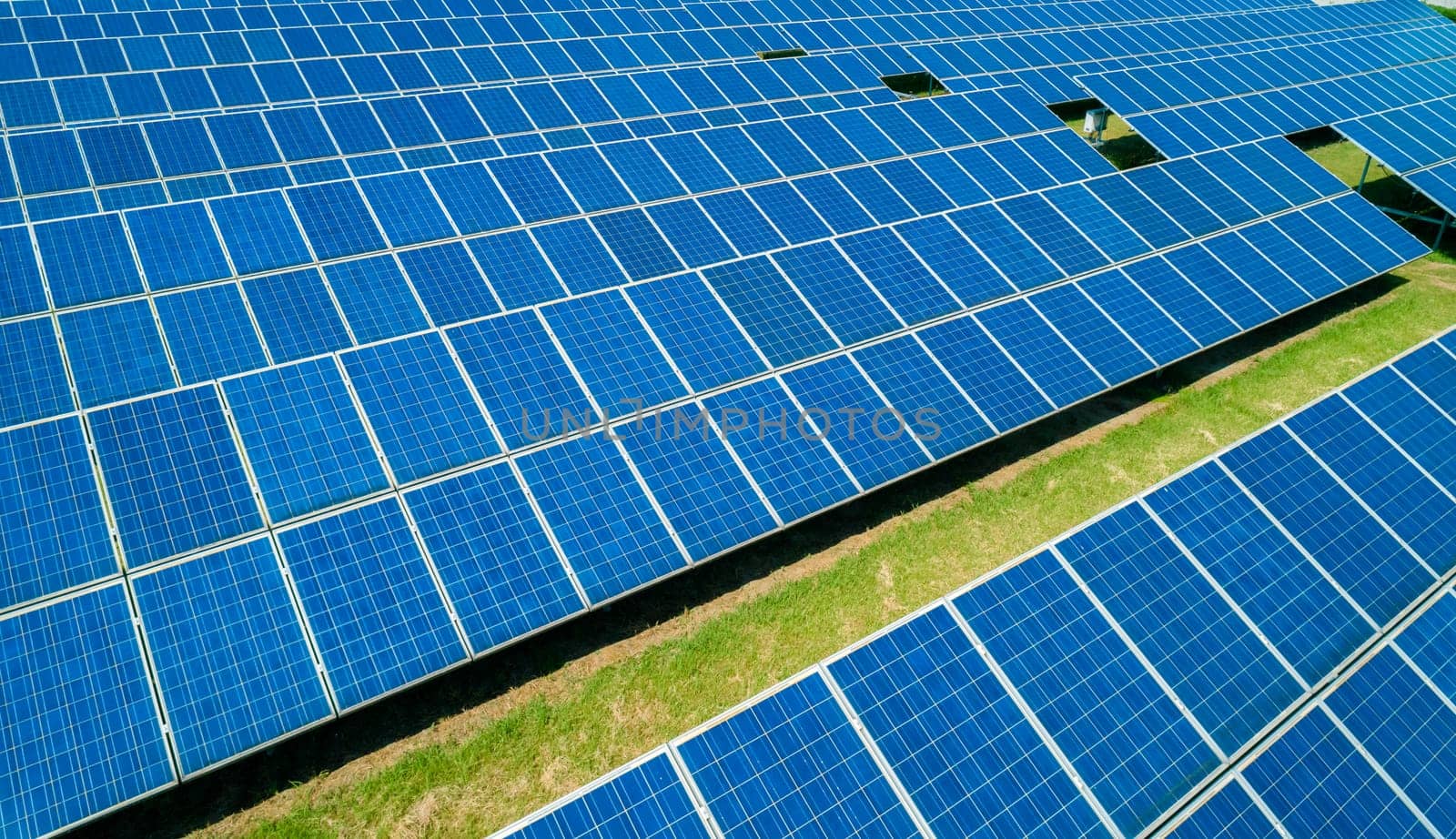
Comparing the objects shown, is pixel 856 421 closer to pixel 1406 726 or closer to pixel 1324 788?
pixel 1324 788

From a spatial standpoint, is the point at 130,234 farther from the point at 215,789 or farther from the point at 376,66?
the point at 376,66

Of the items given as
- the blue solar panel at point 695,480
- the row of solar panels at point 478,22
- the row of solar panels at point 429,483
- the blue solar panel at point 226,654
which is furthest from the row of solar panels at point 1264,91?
the blue solar panel at point 226,654

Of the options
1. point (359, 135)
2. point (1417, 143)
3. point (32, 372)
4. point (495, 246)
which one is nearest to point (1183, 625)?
point (495, 246)

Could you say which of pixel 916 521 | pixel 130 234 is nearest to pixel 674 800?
pixel 916 521

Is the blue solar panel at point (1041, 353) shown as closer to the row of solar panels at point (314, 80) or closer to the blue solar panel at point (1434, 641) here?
the blue solar panel at point (1434, 641)

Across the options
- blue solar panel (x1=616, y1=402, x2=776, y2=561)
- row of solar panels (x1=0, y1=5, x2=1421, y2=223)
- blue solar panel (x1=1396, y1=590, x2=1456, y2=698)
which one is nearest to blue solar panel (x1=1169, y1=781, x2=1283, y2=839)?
blue solar panel (x1=1396, y1=590, x2=1456, y2=698)
